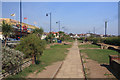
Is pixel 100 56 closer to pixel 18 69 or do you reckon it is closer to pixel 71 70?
pixel 71 70

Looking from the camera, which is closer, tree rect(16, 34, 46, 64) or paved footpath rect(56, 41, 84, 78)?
paved footpath rect(56, 41, 84, 78)

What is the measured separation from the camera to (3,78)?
20.9 feet

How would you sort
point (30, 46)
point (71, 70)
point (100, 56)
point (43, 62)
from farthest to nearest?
point (100, 56) < point (43, 62) < point (71, 70) < point (30, 46)

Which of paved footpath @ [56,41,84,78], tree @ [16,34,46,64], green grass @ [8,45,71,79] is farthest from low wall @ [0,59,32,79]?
paved footpath @ [56,41,84,78]

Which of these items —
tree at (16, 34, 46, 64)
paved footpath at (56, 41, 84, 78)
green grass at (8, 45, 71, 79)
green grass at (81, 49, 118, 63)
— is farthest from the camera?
green grass at (81, 49, 118, 63)

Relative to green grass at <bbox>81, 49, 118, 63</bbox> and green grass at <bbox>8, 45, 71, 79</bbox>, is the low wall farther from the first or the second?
green grass at <bbox>81, 49, 118, 63</bbox>

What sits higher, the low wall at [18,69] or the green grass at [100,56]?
the low wall at [18,69]

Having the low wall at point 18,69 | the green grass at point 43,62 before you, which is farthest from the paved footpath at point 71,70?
the low wall at point 18,69

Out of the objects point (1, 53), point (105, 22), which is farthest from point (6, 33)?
point (105, 22)

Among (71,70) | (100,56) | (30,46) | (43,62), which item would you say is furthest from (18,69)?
(100,56)

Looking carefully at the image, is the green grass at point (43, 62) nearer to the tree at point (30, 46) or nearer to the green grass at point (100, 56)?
the tree at point (30, 46)

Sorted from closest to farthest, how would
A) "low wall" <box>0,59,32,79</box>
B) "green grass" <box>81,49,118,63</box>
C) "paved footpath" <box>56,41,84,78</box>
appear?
"low wall" <box>0,59,32,79</box>, "paved footpath" <box>56,41,84,78</box>, "green grass" <box>81,49,118,63</box>

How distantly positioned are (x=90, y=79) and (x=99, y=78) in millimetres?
512

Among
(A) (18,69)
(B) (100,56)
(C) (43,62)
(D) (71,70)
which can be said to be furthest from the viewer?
(B) (100,56)
